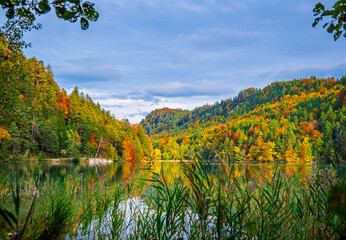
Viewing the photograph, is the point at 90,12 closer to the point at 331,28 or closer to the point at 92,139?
the point at 331,28

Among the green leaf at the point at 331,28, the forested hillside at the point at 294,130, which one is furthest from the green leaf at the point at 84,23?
the forested hillside at the point at 294,130

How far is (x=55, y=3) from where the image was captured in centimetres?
177

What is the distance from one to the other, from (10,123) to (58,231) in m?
6.74

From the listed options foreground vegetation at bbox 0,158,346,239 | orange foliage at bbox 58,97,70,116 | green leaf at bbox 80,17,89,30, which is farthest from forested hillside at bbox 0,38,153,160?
green leaf at bbox 80,17,89,30

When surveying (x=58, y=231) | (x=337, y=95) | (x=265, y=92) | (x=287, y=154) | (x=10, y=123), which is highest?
(x=265, y=92)

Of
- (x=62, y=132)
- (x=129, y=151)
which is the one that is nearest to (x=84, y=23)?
(x=62, y=132)

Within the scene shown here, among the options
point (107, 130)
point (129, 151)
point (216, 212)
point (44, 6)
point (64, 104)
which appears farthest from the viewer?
point (107, 130)

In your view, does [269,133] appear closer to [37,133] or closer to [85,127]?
[85,127]

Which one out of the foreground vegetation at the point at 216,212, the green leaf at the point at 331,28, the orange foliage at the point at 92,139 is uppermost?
the green leaf at the point at 331,28

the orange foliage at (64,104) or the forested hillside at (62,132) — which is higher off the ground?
the orange foliage at (64,104)

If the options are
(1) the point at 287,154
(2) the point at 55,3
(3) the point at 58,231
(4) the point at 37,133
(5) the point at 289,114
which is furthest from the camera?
(5) the point at 289,114

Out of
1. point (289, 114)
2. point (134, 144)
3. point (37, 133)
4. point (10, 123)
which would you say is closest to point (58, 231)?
point (10, 123)

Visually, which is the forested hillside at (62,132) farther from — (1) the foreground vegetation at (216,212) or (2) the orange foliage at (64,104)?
(1) the foreground vegetation at (216,212)

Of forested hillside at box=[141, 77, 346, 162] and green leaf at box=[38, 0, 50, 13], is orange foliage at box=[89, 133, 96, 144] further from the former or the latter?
green leaf at box=[38, 0, 50, 13]
